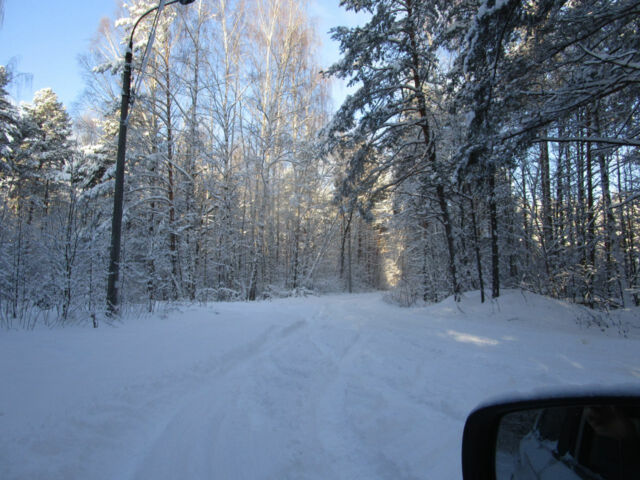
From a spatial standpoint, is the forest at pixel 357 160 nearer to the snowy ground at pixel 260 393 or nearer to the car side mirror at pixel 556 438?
the snowy ground at pixel 260 393

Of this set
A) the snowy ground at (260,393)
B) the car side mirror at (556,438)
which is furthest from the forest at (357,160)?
the car side mirror at (556,438)

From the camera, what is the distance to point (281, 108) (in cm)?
1781

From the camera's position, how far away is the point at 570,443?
93cm

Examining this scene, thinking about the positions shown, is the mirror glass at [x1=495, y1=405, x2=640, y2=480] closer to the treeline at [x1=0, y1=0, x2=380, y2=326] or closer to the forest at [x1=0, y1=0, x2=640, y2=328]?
the forest at [x1=0, y1=0, x2=640, y2=328]

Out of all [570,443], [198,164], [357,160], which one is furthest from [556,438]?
[198,164]

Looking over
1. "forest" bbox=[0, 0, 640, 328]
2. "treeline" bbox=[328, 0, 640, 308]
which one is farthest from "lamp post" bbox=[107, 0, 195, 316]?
"treeline" bbox=[328, 0, 640, 308]

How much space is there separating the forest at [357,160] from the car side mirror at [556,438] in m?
5.05

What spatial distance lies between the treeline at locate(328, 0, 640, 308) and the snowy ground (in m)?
3.27

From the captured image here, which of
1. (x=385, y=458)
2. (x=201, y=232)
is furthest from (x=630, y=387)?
(x=201, y=232)

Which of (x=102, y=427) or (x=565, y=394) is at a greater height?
(x=565, y=394)

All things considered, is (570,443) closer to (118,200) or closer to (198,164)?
(118,200)

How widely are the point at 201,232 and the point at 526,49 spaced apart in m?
14.3

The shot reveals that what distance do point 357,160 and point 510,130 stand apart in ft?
16.5

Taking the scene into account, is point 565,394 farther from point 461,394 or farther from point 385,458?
point 461,394
